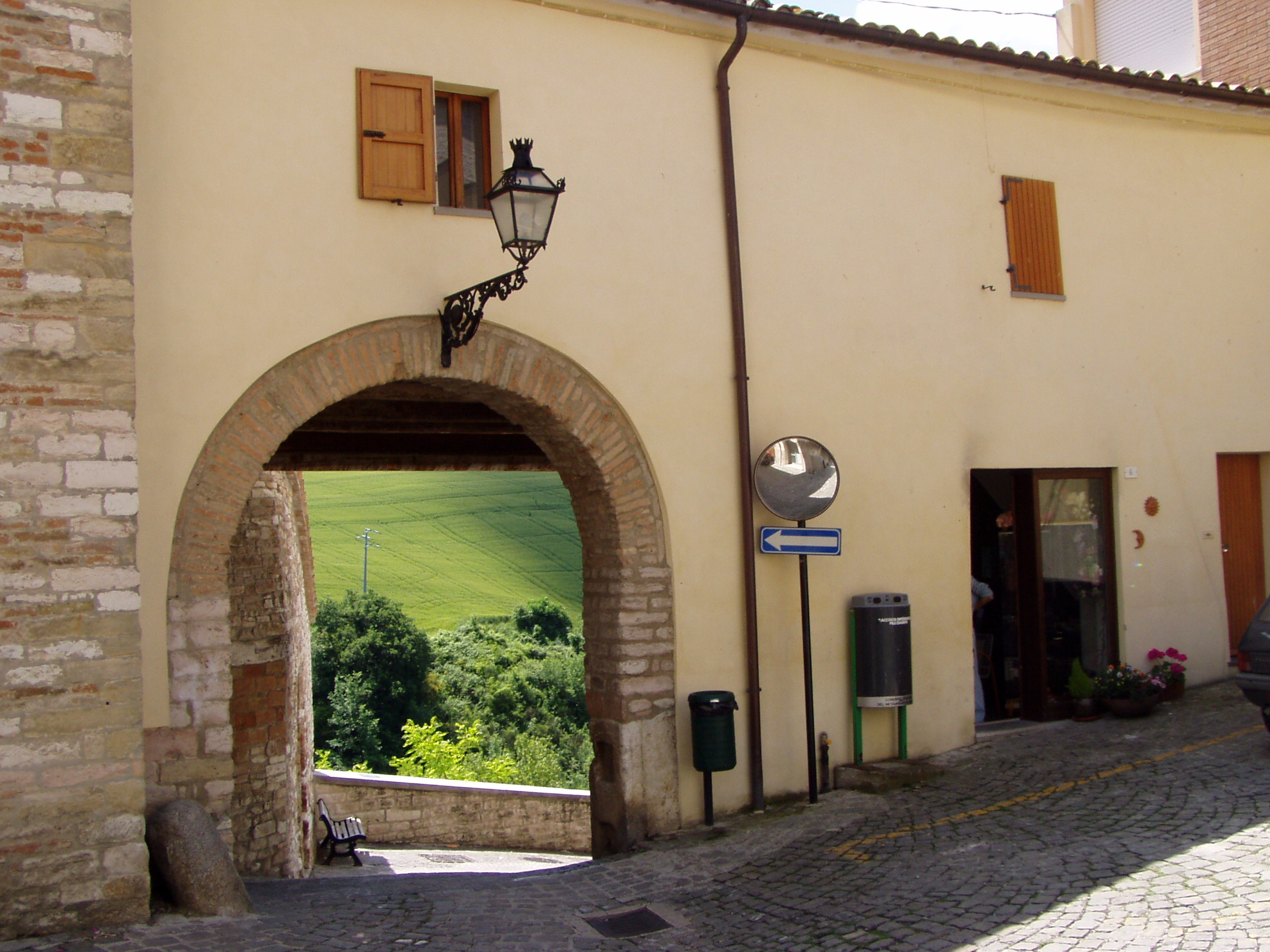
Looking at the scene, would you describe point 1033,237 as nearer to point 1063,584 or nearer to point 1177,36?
point 1063,584

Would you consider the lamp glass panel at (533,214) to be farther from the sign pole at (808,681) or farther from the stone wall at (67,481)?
the sign pole at (808,681)

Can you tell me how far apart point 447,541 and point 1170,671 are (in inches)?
1536

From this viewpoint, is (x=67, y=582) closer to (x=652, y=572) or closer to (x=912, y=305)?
(x=652, y=572)

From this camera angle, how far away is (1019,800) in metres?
7.45

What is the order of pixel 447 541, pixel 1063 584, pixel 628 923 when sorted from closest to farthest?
pixel 628 923 → pixel 1063 584 → pixel 447 541

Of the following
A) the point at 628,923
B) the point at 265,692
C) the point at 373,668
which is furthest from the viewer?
the point at 373,668

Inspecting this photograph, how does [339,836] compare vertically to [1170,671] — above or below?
below

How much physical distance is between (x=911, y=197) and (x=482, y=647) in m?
32.2

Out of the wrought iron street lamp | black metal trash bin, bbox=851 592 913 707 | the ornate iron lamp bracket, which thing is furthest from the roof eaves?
black metal trash bin, bbox=851 592 913 707

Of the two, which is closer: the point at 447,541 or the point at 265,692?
the point at 265,692

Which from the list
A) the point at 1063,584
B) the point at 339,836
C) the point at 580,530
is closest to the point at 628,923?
the point at 580,530

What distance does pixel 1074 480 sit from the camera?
10.1 m

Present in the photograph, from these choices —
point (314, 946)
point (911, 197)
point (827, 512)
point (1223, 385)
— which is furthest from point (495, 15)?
point (1223, 385)

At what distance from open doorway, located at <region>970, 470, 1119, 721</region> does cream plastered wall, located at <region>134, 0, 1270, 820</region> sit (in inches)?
8.3
